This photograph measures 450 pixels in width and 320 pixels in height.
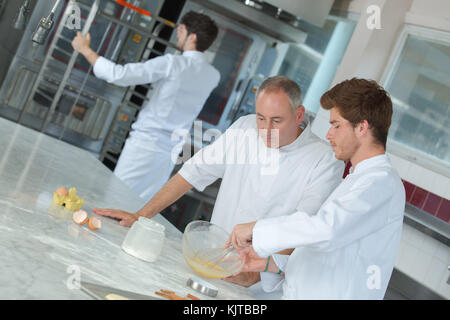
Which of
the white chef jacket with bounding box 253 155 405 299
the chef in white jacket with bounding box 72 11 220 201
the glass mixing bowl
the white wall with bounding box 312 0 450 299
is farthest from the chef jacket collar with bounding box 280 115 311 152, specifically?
the white wall with bounding box 312 0 450 299

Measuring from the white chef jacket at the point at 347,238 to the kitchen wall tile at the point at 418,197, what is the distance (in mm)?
1943

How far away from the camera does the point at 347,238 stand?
1.39 m

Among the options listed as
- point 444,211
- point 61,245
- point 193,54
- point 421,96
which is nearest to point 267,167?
point 61,245

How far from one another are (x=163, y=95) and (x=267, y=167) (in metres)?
1.40

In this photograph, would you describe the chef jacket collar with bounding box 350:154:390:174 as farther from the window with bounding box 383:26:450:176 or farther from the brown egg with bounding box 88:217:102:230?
the window with bounding box 383:26:450:176

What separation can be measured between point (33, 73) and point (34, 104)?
222 mm

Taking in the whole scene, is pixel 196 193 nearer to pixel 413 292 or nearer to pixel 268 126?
pixel 413 292

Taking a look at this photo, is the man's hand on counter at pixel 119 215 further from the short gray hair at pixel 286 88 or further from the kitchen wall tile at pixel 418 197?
the kitchen wall tile at pixel 418 197

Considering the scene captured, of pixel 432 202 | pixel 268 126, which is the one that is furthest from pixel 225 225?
pixel 432 202

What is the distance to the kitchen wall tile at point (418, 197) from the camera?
131 inches

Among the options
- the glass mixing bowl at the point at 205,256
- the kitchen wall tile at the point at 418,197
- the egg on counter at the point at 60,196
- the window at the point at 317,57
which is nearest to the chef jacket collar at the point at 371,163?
the glass mixing bowl at the point at 205,256

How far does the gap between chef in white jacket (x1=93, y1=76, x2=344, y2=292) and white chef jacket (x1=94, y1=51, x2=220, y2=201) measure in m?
1.08

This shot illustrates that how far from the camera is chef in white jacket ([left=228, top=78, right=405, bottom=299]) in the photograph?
137 cm

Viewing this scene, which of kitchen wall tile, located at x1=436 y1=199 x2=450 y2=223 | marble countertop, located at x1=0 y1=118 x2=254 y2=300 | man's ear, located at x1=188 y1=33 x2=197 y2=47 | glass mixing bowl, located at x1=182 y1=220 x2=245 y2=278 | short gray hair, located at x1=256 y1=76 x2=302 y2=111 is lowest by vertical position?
marble countertop, located at x1=0 y1=118 x2=254 y2=300
